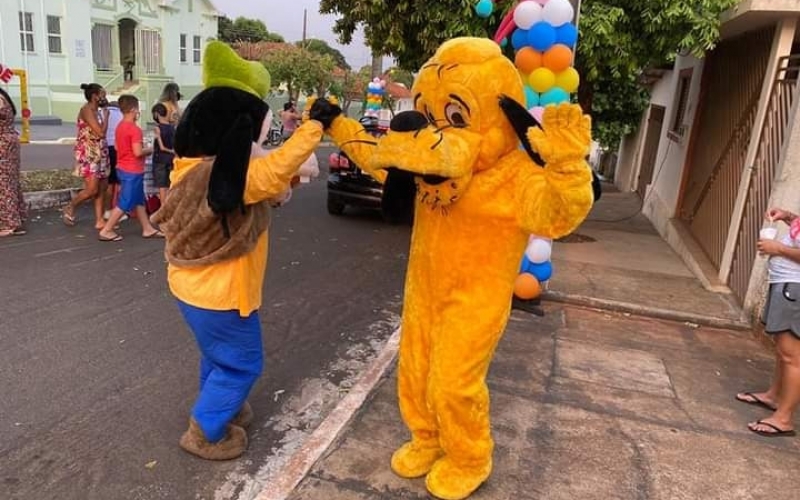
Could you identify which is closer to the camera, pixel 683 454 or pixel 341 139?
pixel 341 139

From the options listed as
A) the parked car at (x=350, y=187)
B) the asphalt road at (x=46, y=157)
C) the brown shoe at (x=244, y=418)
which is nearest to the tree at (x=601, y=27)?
the parked car at (x=350, y=187)

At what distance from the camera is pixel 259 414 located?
3580 millimetres

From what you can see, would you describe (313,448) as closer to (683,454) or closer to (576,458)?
(576,458)

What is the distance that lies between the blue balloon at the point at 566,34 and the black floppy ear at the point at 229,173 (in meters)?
3.07

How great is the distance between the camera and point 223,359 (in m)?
2.88

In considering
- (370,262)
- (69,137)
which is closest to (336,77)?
(69,137)

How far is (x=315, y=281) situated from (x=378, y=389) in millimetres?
2457

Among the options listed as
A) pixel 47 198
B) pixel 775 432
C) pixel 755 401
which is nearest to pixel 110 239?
pixel 47 198

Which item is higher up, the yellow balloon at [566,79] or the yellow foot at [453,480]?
the yellow balloon at [566,79]

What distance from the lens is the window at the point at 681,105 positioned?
9.84 metres

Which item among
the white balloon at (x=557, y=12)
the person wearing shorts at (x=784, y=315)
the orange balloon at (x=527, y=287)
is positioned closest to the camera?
the person wearing shorts at (x=784, y=315)

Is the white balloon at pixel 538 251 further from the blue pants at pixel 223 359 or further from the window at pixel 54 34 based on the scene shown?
the window at pixel 54 34

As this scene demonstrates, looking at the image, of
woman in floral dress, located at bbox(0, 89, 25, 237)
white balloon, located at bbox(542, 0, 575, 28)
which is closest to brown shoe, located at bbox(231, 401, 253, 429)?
white balloon, located at bbox(542, 0, 575, 28)

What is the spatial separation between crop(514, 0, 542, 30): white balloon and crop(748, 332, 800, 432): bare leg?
2779mm
